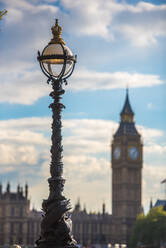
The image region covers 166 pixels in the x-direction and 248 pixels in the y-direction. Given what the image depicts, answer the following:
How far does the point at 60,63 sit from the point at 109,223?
419ft

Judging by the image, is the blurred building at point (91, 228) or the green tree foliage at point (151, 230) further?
the blurred building at point (91, 228)

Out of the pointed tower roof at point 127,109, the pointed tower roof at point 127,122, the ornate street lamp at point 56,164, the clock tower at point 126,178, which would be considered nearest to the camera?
the ornate street lamp at point 56,164

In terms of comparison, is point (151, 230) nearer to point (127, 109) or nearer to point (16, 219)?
point (16, 219)

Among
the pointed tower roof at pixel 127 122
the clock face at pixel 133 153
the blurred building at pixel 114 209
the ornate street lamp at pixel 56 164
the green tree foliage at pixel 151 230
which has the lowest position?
the ornate street lamp at pixel 56 164

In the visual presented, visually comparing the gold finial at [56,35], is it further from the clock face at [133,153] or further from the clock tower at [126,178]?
the clock face at [133,153]

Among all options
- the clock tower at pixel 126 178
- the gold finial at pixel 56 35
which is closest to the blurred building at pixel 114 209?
the clock tower at pixel 126 178

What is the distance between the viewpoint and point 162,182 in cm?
12525

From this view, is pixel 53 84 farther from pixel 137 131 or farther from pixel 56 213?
pixel 137 131

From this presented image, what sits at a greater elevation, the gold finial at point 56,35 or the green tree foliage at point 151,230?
the green tree foliage at point 151,230

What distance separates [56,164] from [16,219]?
118185 millimetres

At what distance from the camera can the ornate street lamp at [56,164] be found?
10656 millimetres

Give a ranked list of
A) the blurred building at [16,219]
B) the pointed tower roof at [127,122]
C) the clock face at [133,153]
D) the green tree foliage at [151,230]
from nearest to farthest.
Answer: the green tree foliage at [151,230], the blurred building at [16,219], the clock face at [133,153], the pointed tower roof at [127,122]

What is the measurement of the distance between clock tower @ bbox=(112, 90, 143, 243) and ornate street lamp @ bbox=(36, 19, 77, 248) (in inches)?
4807

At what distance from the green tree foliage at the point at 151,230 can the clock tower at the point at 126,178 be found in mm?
24363
